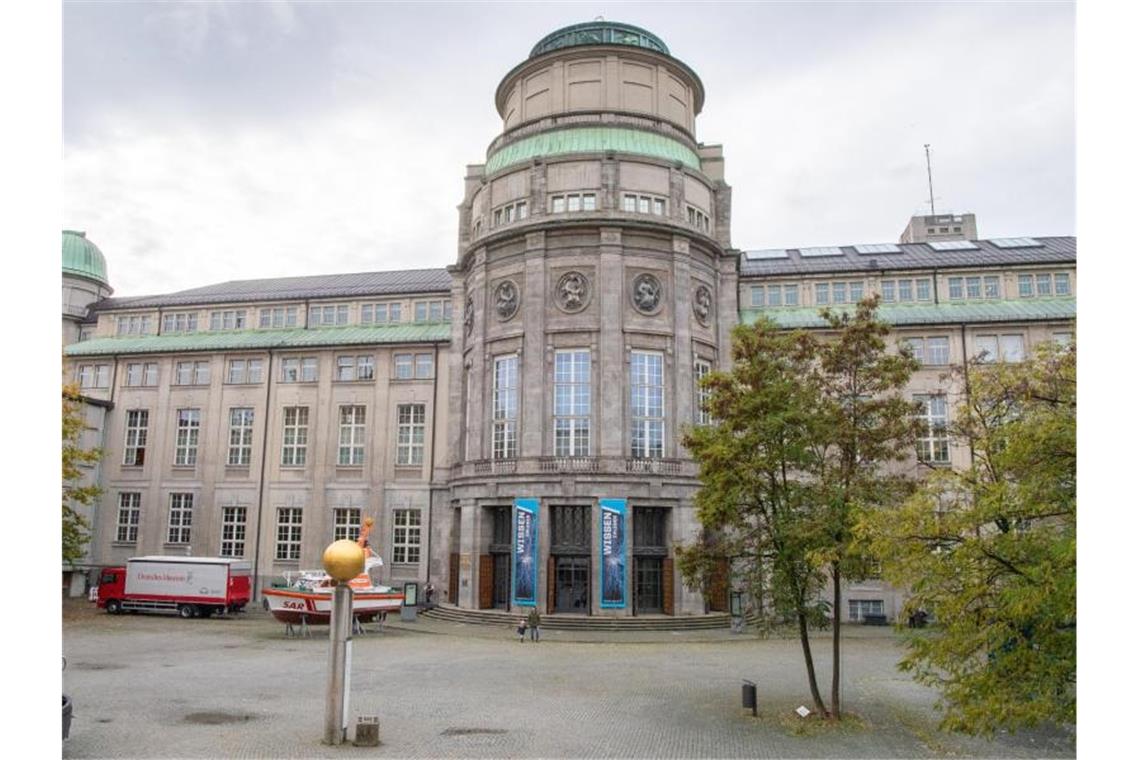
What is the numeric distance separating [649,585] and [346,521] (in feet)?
69.7

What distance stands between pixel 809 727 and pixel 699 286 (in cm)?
3173

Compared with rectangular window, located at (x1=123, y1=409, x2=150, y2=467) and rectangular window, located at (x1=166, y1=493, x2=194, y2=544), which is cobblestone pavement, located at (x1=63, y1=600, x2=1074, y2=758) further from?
rectangular window, located at (x1=123, y1=409, x2=150, y2=467)

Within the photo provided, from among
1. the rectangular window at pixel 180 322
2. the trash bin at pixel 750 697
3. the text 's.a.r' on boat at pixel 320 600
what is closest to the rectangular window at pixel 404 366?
the text 's.a.r' on boat at pixel 320 600

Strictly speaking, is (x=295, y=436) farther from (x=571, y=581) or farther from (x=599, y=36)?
(x=599, y=36)

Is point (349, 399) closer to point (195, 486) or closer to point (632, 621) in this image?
point (195, 486)

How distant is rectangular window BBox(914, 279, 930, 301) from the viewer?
54.8 metres

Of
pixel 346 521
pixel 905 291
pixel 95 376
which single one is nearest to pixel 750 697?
pixel 346 521

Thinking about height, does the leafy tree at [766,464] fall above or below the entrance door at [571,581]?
above

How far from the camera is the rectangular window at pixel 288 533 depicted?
55.2 meters

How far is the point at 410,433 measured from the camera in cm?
5538

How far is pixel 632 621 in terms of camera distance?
138ft

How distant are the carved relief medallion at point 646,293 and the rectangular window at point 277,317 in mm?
27692

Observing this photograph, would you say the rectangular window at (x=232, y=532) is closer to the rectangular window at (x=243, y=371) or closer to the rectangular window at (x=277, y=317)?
the rectangular window at (x=243, y=371)

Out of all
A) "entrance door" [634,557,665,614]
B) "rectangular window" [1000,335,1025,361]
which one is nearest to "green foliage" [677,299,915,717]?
"entrance door" [634,557,665,614]
